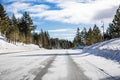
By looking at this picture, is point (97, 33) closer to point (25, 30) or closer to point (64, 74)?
point (25, 30)

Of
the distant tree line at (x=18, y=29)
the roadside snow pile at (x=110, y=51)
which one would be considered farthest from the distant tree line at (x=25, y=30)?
the roadside snow pile at (x=110, y=51)

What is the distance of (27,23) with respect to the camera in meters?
140

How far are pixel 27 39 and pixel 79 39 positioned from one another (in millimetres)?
45997

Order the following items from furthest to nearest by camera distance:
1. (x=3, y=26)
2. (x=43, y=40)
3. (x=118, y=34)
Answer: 1. (x=43, y=40)
2. (x=118, y=34)
3. (x=3, y=26)

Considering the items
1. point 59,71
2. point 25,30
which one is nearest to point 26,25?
A: point 25,30

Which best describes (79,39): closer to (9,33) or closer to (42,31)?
(42,31)

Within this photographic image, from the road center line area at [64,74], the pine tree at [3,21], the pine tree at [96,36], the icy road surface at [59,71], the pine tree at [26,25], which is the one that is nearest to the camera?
the road center line area at [64,74]

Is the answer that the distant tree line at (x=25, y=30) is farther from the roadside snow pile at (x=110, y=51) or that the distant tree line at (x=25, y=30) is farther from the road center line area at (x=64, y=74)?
the road center line area at (x=64, y=74)

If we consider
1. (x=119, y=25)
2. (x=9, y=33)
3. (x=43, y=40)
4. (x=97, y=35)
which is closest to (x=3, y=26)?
(x=9, y=33)

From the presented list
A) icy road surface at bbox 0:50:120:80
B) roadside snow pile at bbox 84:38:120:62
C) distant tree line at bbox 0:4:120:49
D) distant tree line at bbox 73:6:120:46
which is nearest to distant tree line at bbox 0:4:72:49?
distant tree line at bbox 0:4:120:49

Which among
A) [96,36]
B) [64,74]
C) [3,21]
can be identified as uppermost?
[3,21]

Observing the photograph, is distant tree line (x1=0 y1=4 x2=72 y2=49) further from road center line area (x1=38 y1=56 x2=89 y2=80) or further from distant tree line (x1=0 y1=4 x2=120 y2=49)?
road center line area (x1=38 y1=56 x2=89 y2=80)

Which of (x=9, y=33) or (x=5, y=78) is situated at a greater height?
(x=9, y=33)

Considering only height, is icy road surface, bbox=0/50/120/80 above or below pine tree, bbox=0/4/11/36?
below
